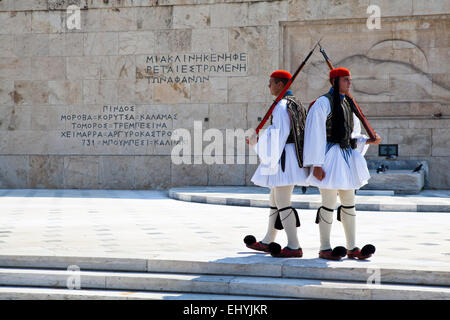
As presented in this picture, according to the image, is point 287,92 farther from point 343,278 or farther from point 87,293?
point 87,293

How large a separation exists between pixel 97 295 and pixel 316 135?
93.7 inches

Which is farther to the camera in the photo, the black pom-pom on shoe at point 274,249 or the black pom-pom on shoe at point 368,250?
the black pom-pom on shoe at point 274,249

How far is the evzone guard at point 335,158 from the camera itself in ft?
19.1

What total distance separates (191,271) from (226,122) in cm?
1016

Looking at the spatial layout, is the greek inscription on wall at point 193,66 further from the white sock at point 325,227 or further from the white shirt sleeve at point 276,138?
the white sock at point 325,227

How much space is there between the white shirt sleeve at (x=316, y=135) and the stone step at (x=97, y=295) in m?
1.35

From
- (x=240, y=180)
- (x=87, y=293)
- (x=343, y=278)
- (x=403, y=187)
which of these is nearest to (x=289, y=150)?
→ (x=343, y=278)

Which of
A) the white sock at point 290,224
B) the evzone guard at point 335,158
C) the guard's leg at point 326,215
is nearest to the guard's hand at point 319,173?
the evzone guard at point 335,158

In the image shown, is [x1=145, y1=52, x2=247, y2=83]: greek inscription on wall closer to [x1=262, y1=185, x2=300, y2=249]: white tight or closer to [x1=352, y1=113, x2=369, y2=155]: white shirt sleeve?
[x1=352, y1=113, x2=369, y2=155]: white shirt sleeve

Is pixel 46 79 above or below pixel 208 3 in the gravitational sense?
below

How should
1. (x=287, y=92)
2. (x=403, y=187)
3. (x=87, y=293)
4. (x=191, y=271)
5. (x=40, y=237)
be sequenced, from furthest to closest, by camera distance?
(x=403, y=187)
(x=40, y=237)
(x=287, y=92)
(x=191, y=271)
(x=87, y=293)

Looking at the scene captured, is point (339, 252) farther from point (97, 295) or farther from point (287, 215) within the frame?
point (97, 295)

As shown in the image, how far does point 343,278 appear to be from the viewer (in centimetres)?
542

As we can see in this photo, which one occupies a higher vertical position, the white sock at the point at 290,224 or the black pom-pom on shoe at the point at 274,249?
the white sock at the point at 290,224
